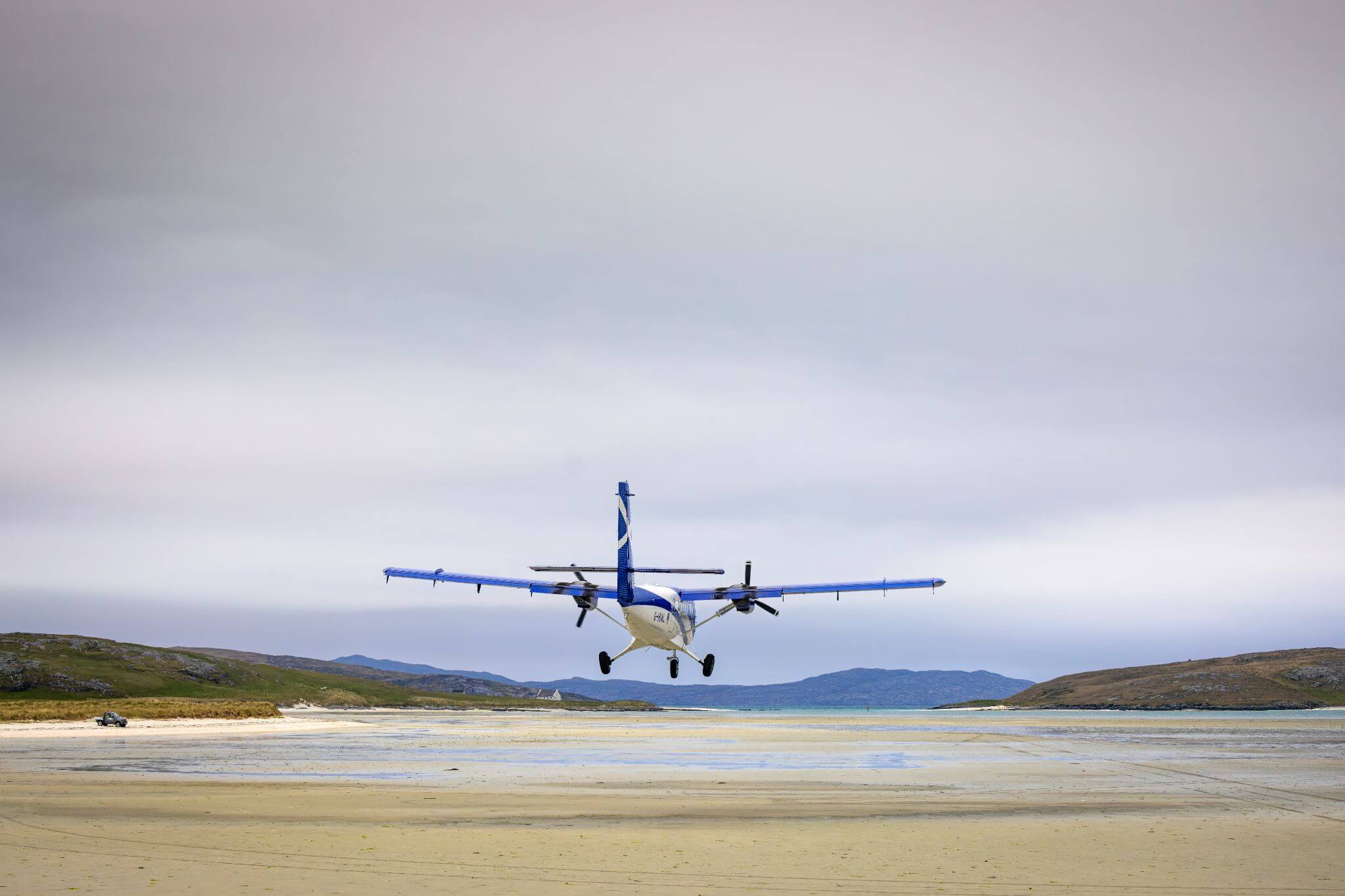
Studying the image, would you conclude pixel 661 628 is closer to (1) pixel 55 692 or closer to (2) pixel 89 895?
(2) pixel 89 895

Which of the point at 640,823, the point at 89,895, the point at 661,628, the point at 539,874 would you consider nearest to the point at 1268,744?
the point at 661,628

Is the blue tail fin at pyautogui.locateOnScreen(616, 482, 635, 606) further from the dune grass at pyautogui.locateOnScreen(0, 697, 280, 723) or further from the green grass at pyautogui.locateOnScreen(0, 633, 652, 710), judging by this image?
the green grass at pyautogui.locateOnScreen(0, 633, 652, 710)

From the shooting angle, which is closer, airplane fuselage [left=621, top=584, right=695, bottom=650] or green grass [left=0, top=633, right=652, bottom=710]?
airplane fuselage [left=621, top=584, right=695, bottom=650]

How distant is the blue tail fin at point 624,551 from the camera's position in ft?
196

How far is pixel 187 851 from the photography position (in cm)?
1600

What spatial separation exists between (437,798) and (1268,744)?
41.9 m

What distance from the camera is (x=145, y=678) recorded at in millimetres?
154250

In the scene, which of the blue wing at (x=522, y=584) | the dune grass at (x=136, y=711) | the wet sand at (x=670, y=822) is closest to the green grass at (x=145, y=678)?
the dune grass at (x=136, y=711)

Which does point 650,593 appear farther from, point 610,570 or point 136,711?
point 136,711

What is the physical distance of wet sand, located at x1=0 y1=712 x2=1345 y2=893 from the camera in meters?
14.1

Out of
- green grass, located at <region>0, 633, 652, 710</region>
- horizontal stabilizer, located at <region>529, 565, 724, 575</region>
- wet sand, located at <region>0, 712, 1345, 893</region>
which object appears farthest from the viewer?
green grass, located at <region>0, 633, 652, 710</region>

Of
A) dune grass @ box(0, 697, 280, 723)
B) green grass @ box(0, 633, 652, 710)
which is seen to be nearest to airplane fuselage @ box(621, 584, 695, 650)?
dune grass @ box(0, 697, 280, 723)

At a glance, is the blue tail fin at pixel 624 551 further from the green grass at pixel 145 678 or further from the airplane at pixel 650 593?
the green grass at pixel 145 678

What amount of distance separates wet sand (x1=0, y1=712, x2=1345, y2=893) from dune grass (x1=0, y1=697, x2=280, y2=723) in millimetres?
34004
